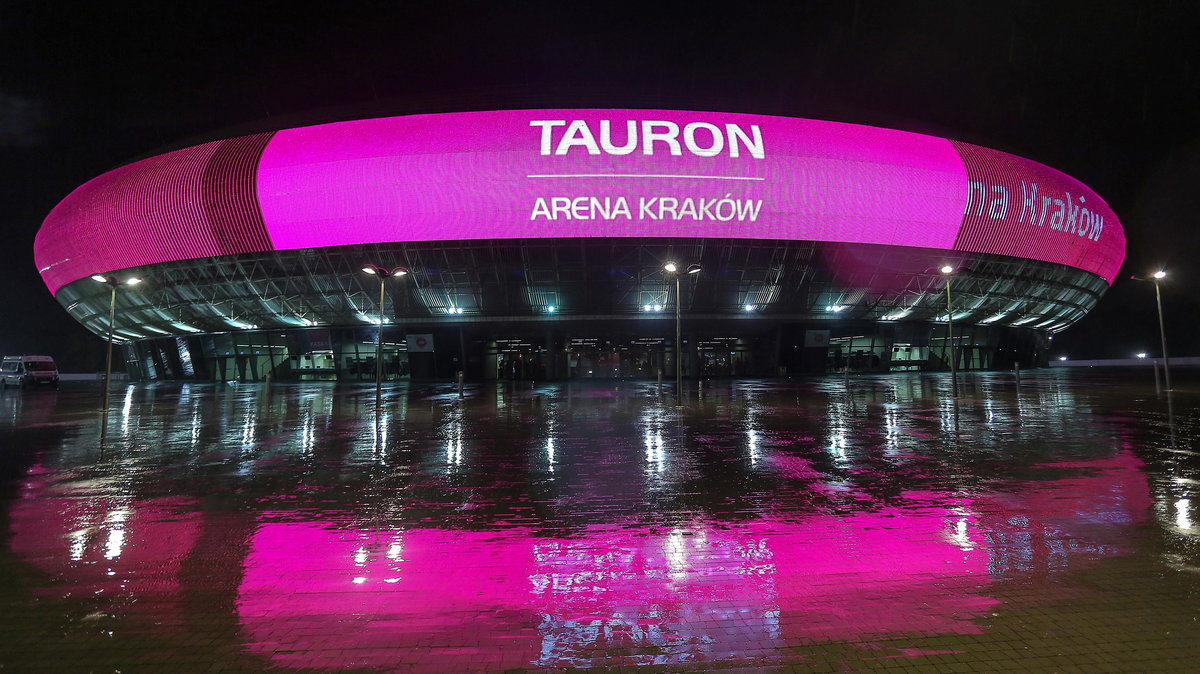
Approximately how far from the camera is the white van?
3584 cm

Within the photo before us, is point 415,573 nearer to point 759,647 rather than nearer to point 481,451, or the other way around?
point 759,647

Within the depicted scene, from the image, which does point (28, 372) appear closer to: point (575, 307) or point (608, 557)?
point (575, 307)

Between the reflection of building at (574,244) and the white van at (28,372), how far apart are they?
18.6 feet

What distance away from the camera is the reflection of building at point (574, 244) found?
28766 millimetres

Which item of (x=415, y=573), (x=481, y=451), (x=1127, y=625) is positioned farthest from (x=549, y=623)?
(x=481, y=451)

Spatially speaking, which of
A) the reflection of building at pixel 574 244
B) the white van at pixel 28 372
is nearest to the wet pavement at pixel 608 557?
the reflection of building at pixel 574 244

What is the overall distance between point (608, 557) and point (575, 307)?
1179 inches

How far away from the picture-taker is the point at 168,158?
33.6 m

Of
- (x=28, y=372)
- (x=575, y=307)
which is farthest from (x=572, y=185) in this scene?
(x=28, y=372)

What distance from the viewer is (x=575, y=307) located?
34.2 m

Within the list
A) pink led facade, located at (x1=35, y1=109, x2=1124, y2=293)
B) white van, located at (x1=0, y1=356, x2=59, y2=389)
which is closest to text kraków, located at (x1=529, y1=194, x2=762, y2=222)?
pink led facade, located at (x1=35, y1=109, x2=1124, y2=293)

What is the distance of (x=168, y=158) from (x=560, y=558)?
140 feet

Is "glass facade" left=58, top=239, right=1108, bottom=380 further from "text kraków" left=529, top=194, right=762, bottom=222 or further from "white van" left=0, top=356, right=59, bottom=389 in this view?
"white van" left=0, top=356, right=59, bottom=389

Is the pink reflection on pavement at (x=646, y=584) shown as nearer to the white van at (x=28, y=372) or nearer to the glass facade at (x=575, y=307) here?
the glass facade at (x=575, y=307)
